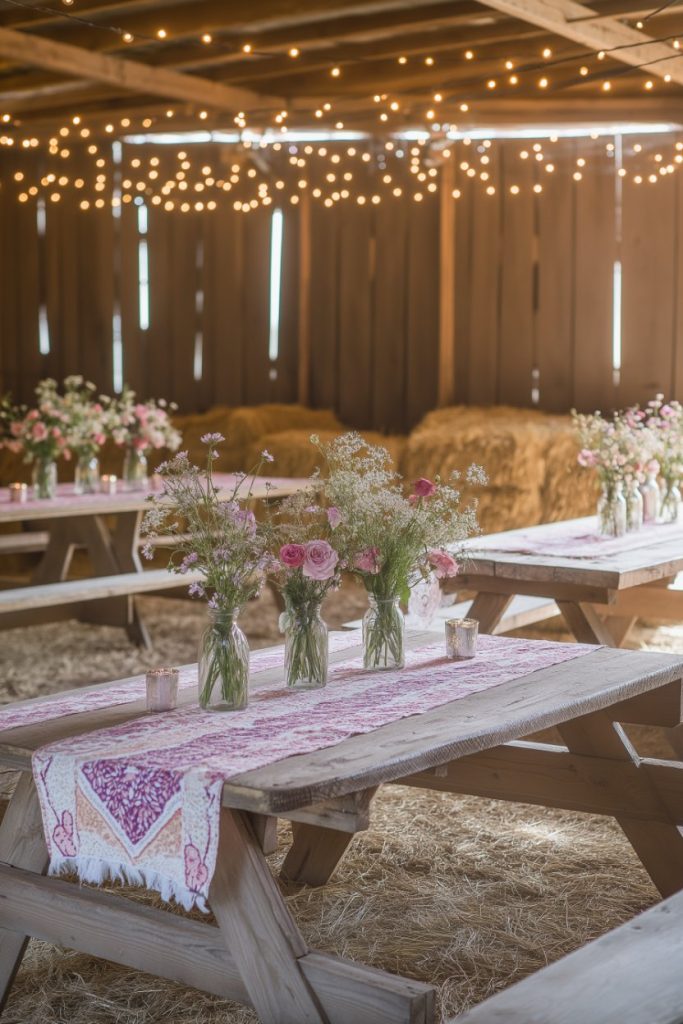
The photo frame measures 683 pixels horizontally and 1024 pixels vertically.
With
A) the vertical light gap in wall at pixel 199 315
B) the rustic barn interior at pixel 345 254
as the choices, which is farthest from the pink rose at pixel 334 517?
the vertical light gap in wall at pixel 199 315

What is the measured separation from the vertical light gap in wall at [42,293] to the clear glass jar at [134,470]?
337cm

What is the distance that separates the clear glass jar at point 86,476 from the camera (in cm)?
713

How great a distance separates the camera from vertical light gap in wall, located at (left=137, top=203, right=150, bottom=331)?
10000 mm

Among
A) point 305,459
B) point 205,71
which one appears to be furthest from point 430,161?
point 305,459

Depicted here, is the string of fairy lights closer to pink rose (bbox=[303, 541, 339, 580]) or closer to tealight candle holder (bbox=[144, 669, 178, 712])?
pink rose (bbox=[303, 541, 339, 580])

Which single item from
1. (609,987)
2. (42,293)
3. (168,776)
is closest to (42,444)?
(42,293)

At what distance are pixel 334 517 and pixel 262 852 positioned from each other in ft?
2.73

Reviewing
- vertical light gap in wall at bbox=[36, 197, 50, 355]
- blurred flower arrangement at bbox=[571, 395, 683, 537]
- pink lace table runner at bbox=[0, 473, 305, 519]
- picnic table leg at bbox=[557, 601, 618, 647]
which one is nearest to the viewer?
picnic table leg at bbox=[557, 601, 618, 647]

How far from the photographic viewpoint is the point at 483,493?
8.11m

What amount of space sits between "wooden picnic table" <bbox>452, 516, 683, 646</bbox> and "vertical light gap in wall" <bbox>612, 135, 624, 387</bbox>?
314 centimetres

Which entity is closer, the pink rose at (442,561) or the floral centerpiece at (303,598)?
the floral centerpiece at (303,598)

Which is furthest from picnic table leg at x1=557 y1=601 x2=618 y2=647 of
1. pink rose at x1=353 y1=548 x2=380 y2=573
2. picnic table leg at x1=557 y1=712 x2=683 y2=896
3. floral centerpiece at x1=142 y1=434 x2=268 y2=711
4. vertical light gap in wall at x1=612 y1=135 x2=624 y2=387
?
vertical light gap in wall at x1=612 y1=135 x2=624 y2=387

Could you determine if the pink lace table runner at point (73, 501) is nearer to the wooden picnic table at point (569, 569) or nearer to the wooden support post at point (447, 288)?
the wooden picnic table at point (569, 569)

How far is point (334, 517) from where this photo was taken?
3.01 meters
